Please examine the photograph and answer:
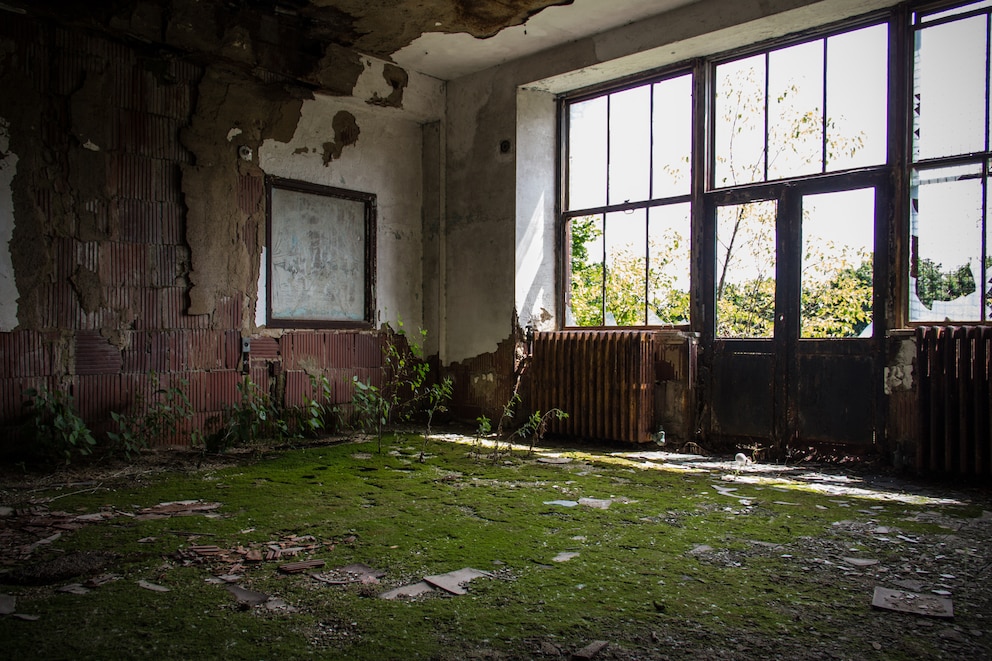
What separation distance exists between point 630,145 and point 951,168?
2459 mm

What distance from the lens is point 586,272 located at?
6465mm

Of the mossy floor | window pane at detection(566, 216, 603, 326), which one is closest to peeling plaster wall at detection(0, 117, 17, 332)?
the mossy floor

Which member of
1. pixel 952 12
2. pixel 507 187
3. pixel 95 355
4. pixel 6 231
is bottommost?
pixel 95 355

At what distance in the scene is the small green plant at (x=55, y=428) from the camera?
4.44 meters

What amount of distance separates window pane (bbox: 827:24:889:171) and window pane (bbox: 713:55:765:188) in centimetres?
51

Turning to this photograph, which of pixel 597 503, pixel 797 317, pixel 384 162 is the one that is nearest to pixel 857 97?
pixel 797 317

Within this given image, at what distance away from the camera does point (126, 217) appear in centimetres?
509

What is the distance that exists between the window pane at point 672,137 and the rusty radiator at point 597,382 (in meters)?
1.28

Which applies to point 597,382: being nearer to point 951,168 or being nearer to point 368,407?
point 368,407

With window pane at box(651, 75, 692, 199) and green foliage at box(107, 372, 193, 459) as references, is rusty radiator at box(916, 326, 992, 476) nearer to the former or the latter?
window pane at box(651, 75, 692, 199)

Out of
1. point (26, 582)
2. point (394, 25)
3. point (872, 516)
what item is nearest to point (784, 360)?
point (872, 516)

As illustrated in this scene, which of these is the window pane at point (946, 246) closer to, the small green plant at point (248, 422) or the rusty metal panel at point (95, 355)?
the small green plant at point (248, 422)

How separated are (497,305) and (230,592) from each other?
4555mm

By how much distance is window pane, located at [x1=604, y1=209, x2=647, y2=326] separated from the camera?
5977 millimetres
